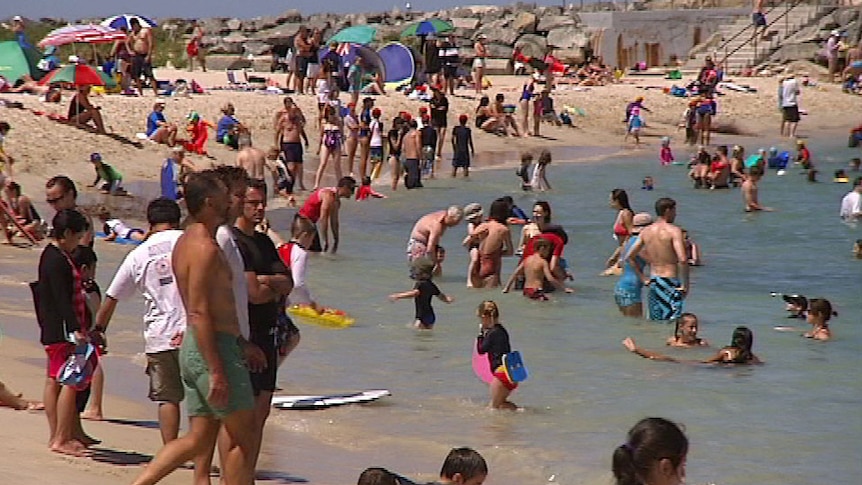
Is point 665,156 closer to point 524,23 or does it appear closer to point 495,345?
point 524,23

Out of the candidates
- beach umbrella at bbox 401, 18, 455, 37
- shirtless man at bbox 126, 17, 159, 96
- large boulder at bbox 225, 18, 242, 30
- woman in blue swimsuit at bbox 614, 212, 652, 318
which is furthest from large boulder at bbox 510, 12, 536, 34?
woman in blue swimsuit at bbox 614, 212, 652, 318

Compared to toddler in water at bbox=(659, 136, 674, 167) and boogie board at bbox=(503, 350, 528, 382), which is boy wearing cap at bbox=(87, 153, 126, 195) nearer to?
boogie board at bbox=(503, 350, 528, 382)

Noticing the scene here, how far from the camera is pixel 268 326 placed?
6137 mm

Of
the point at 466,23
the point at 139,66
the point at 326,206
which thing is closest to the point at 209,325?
the point at 326,206

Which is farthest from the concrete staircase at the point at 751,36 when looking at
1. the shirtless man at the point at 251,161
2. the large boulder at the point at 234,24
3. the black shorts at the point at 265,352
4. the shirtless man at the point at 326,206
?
the black shorts at the point at 265,352

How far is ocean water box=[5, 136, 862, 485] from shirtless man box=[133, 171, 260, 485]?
1.90 metres

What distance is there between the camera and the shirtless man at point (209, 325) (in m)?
5.33

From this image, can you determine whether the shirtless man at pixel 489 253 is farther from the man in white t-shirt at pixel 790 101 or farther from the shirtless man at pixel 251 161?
the man in white t-shirt at pixel 790 101

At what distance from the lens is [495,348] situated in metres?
9.28

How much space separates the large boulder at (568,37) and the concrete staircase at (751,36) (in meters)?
3.09

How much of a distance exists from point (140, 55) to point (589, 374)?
→ 1875 cm

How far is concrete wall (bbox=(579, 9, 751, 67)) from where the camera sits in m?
43.6

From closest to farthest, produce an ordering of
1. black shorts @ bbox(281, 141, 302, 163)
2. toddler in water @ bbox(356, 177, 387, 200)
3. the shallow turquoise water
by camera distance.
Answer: the shallow turquoise water < black shorts @ bbox(281, 141, 302, 163) < toddler in water @ bbox(356, 177, 387, 200)

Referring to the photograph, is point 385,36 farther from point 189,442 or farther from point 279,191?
point 189,442
